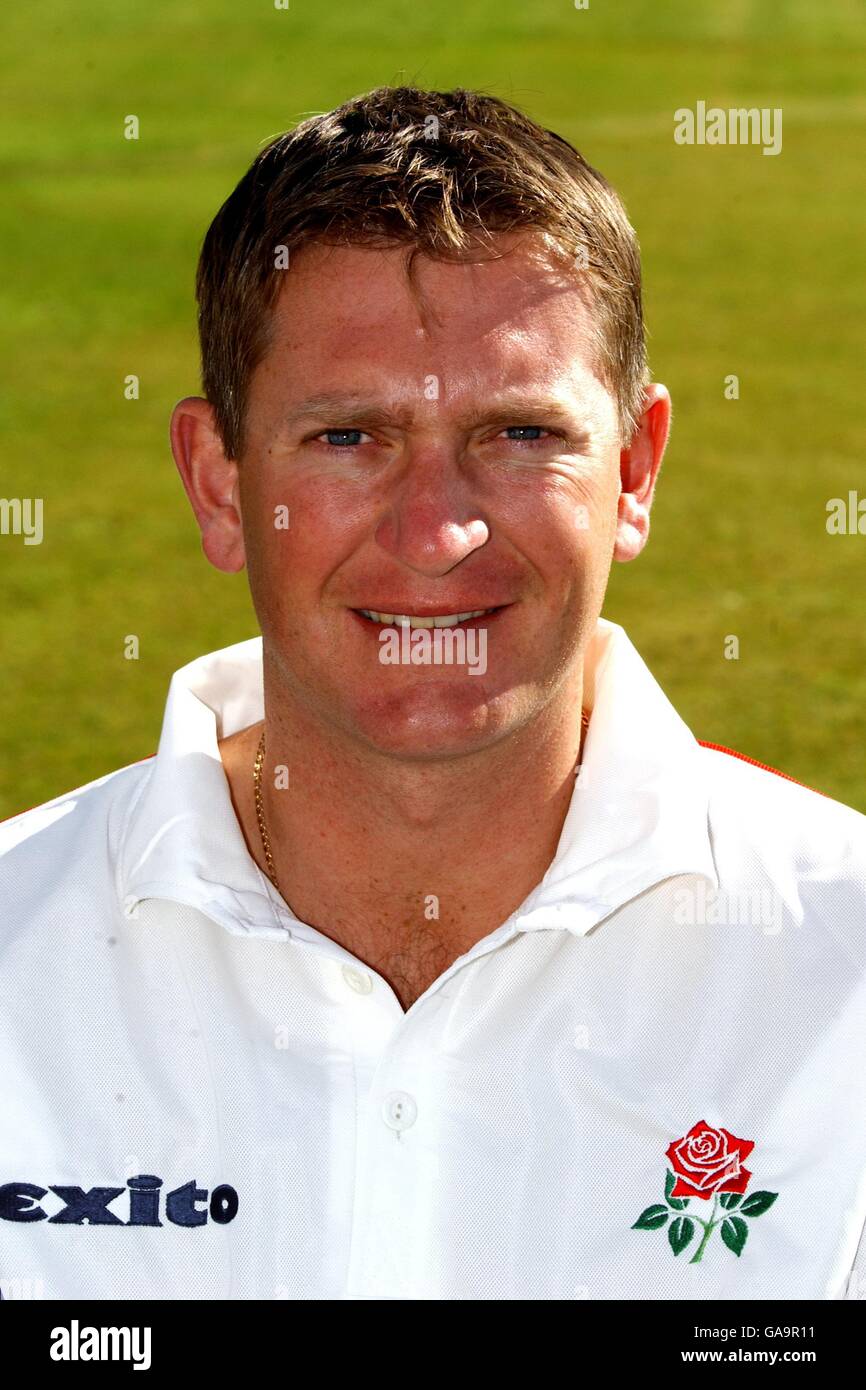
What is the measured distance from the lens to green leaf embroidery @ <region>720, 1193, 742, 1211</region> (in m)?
2.28

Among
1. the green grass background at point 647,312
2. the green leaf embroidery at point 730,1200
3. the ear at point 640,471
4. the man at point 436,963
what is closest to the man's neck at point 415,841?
the man at point 436,963

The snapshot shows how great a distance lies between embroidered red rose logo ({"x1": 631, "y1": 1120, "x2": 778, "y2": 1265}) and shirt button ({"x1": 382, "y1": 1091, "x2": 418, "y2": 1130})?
30 centimetres

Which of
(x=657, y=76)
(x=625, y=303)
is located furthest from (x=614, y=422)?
(x=657, y=76)

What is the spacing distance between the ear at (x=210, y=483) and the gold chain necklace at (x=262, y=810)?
269 mm

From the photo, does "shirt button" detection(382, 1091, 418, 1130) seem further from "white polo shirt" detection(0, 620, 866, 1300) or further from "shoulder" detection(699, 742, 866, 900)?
"shoulder" detection(699, 742, 866, 900)

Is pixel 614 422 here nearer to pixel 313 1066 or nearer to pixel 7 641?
pixel 313 1066

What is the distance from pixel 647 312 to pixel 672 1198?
10915mm

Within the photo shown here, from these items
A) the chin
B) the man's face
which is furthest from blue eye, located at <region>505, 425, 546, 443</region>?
the chin

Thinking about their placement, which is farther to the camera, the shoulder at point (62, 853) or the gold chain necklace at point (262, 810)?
the gold chain necklace at point (262, 810)

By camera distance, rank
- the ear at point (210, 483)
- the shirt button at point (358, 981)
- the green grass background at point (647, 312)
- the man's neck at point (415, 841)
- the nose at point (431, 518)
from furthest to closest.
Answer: the green grass background at point (647, 312)
the ear at point (210, 483)
the man's neck at point (415, 841)
the shirt button at point (358, 981)
the nose at point (431, 518)

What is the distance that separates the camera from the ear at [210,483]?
2551mm

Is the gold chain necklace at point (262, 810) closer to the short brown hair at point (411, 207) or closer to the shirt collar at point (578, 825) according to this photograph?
the shirt collar at point (578, 825)

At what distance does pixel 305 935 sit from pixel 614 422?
758mm

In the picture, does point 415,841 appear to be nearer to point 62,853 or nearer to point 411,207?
point 62,853
